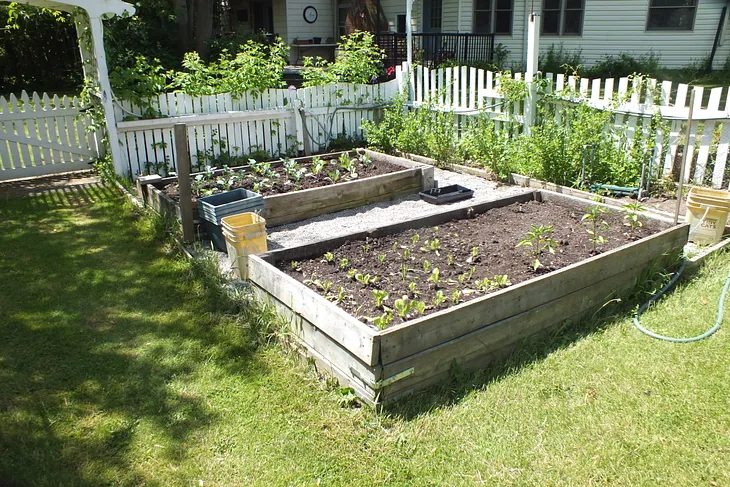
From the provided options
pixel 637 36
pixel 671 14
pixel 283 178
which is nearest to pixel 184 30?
pixel 283 178

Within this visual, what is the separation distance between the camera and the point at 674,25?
16.2 meters

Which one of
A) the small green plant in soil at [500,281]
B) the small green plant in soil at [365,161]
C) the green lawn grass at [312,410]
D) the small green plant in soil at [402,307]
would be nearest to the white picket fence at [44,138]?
the small green plant in soil at [365,161]

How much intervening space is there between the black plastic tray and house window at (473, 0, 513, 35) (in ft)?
42.3

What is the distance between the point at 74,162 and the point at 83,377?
234 inches

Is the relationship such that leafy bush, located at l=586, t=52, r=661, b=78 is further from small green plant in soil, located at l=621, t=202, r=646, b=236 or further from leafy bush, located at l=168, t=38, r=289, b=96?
small green plant in soil, located at l=621, t=202, r=646, b=236

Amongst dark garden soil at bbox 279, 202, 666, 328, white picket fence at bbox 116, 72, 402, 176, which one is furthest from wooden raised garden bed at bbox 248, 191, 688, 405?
white picket fence at bbox 116, 72, 402, 176

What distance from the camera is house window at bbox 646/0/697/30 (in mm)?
15898

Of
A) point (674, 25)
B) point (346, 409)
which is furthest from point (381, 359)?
point (674, 25)

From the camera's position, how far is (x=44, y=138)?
823 centimetres

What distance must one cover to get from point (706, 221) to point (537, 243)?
201 centimetres

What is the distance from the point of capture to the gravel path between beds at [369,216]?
5.91m

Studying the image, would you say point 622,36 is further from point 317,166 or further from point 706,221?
point 706,221

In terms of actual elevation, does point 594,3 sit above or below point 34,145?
above

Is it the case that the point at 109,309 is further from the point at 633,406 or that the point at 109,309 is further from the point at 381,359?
the point at 633,406
